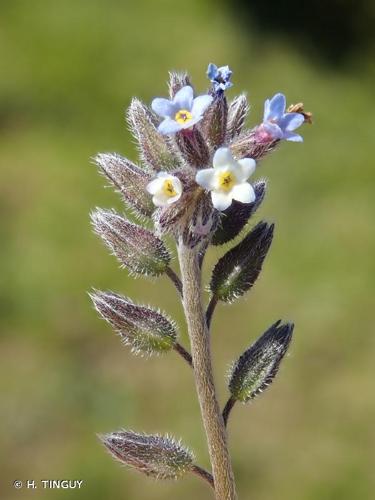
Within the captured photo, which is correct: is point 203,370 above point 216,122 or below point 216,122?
below

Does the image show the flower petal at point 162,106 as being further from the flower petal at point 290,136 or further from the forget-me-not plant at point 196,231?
the flower petal at point 290,136

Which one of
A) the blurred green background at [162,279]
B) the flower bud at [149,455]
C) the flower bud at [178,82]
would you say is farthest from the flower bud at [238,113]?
the blurred green background at [162,279]

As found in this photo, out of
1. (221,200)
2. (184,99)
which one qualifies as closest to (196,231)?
(221,200)

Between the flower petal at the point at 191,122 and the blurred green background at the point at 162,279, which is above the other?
the blurred green background at the point at 162,279

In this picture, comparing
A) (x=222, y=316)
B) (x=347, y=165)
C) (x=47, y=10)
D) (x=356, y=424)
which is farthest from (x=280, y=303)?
(x=47, y=10)

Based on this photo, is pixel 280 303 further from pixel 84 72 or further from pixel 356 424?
pixel 84 72

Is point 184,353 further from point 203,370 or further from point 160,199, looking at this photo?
point 160,199
